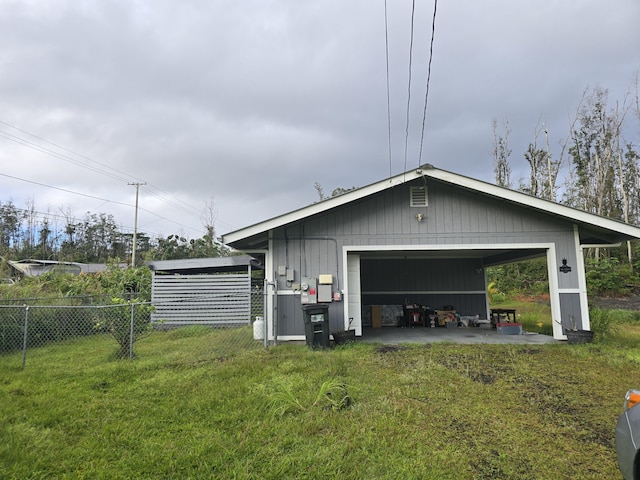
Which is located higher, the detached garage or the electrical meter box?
the detached garage

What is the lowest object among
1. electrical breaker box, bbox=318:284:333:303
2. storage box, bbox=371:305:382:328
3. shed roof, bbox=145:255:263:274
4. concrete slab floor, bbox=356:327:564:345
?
concrete slab floor, bbox=356:327:564:345

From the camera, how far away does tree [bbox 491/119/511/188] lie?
24.7 metres

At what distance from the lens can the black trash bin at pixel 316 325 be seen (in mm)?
6910

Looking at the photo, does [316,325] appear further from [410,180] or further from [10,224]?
[10,224]

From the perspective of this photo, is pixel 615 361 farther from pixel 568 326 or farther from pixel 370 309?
pixel 370 309

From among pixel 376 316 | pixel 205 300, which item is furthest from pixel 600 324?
pixel 205 300

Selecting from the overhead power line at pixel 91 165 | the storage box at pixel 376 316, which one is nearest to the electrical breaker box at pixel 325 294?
the storage box at pixel 376 316

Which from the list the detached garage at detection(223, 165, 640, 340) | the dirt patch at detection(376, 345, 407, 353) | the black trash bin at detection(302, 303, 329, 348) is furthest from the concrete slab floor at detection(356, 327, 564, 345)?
the black trash bin at detection(302, 303, 329, 348)

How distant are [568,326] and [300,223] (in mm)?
6250

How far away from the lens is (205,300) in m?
9.32

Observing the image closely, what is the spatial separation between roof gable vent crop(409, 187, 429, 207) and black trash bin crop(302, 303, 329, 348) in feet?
10.2

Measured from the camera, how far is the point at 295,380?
15.3ft

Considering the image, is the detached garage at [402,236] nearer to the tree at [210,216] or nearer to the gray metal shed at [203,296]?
the gray metal shed at [203,296]

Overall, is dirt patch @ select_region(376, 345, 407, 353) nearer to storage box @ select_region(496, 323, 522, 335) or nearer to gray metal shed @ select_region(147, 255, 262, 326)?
gray metal shed @ select_region(147, 255, 262, 326)
